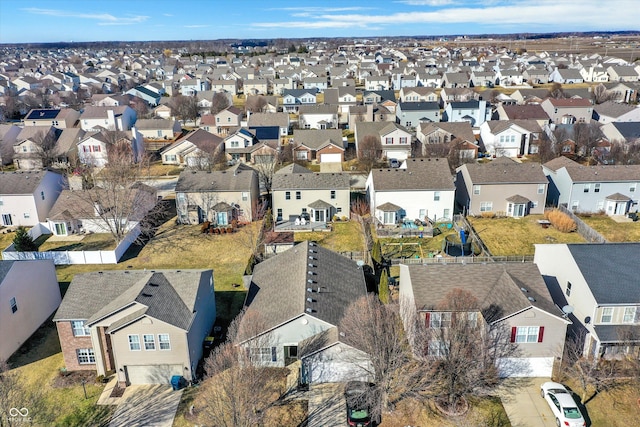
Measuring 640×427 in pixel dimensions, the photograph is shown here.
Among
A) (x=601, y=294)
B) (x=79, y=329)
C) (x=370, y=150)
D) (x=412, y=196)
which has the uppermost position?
(x=370, y=150)

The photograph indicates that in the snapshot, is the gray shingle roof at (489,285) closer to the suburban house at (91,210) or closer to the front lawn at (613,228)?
the front lawn at (613,228)

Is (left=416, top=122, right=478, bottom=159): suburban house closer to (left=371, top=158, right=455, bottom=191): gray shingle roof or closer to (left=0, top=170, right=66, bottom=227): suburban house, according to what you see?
(left=371, top=158, right=455, bottom=191): gray shingle roof

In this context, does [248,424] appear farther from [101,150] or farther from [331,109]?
[331,109]

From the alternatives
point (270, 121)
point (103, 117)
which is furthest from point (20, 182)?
point (270, 121)

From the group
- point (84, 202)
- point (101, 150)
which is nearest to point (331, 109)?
point (101, 150)

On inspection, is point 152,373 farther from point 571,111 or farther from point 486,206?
point 571,111

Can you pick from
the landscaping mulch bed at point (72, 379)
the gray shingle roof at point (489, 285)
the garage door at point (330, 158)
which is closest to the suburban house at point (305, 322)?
the gray shingle roof at point (489, 285)

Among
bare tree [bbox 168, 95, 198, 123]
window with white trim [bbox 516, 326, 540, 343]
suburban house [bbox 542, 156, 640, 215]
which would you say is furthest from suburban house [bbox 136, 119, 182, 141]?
window with white trim [bbox 516, 326, 540, 343]
